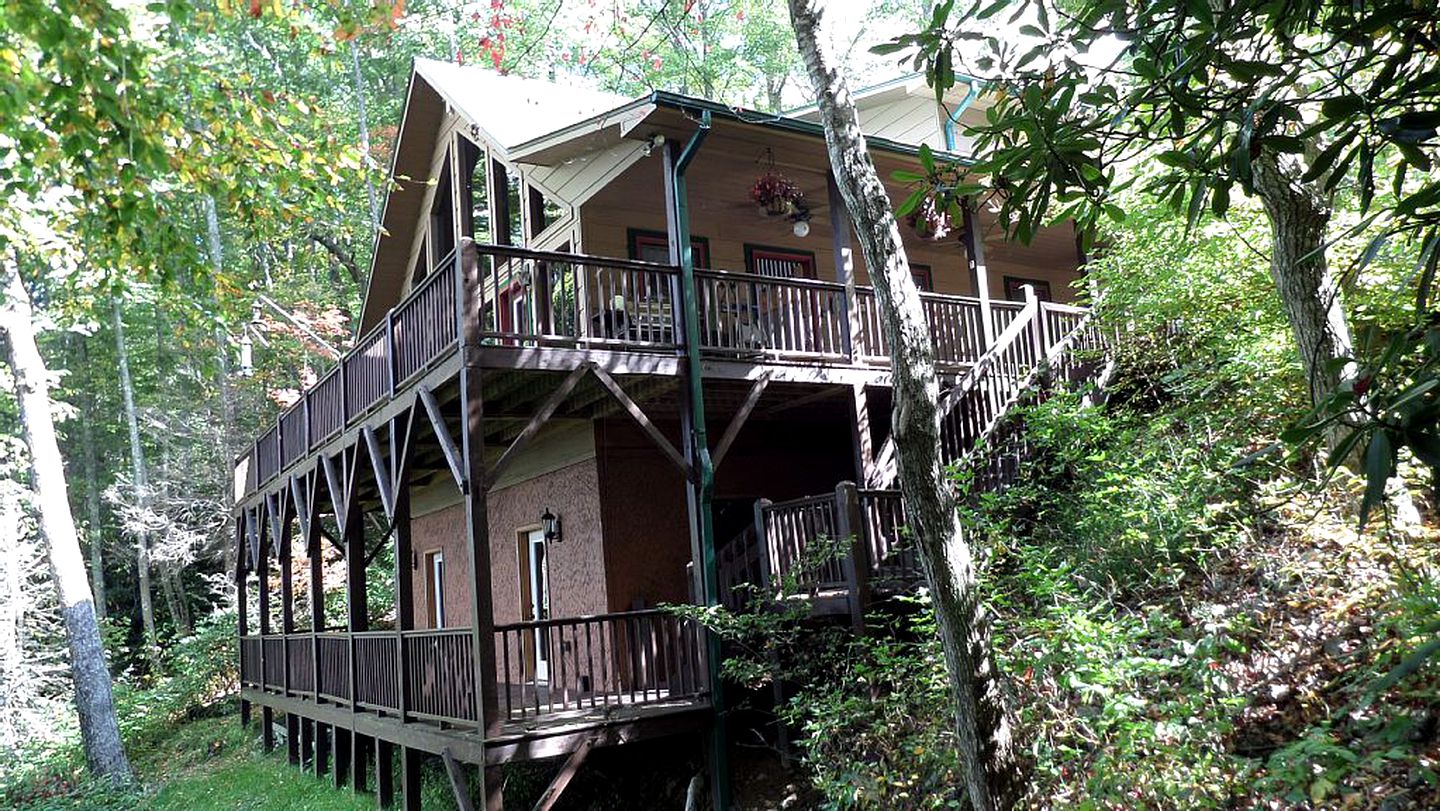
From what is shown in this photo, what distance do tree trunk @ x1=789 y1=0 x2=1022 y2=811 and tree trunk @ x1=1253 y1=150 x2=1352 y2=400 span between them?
2241 mm

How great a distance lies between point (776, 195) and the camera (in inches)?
487

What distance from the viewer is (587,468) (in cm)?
1292

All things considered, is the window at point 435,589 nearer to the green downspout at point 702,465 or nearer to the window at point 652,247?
the window at point 652,247

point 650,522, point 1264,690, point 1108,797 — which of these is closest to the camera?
point 1108,797

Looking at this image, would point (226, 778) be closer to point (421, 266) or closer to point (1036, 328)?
point (421, 266)

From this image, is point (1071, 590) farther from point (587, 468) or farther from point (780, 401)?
point (587, 468)

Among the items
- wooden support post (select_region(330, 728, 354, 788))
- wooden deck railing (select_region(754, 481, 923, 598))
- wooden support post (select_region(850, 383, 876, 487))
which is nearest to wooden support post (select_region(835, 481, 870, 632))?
wooden deck railing (select_region(754, 481, 923, 598))

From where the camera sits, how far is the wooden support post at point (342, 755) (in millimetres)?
14141

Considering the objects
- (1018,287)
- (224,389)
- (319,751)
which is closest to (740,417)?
(319,751)

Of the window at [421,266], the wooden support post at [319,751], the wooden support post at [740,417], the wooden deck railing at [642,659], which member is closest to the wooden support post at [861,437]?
the wooden support post at [740,417]

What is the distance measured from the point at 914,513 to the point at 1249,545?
10.5ft

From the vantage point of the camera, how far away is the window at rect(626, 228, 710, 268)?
44.9 feet

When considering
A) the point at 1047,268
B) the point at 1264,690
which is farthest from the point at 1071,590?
the point at 1047,268

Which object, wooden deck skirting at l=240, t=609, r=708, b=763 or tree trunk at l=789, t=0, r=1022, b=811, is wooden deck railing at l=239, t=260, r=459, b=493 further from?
tree trunk at l=789, t=0, r=1022, b=811
